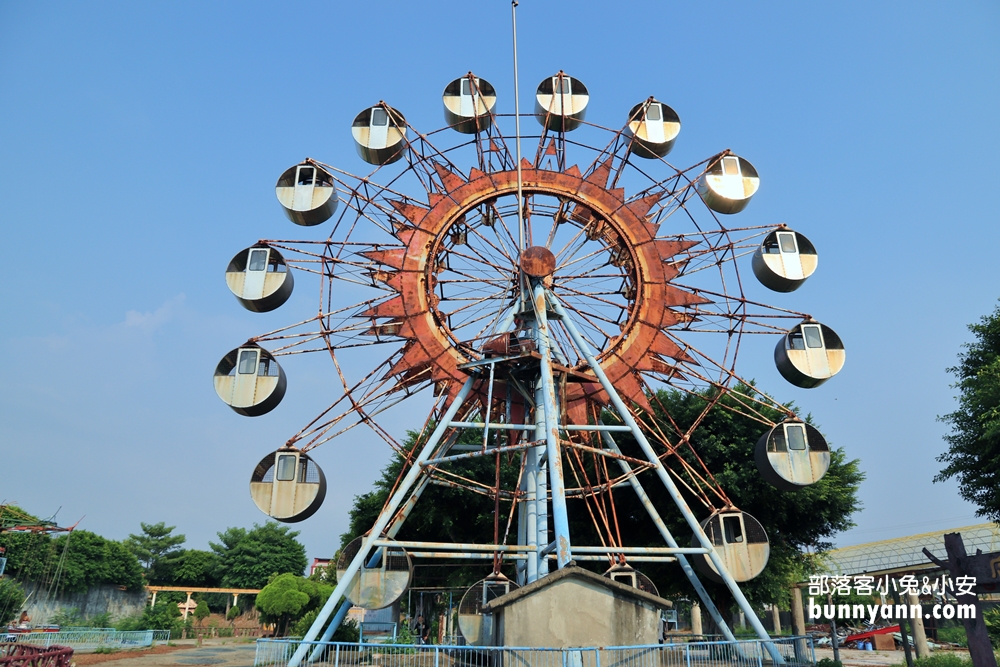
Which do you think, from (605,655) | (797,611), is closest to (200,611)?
(797,611)

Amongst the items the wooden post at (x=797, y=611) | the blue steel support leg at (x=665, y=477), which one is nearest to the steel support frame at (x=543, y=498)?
the blue steel support leg at (x=665, y=477)

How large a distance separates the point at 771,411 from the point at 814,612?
15111 mm

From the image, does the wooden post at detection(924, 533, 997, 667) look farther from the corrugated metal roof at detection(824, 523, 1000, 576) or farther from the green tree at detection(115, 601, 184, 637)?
the green tree at detection(115, 601, 184, 637)

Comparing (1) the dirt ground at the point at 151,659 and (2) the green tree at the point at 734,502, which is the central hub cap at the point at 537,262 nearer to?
(2) the green tree at the point at 734,502

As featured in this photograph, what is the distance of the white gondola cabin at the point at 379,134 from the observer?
22297mm

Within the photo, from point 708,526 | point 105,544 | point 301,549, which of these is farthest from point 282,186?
point 301,549

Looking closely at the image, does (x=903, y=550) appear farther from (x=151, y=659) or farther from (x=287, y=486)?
(x=287, y=486)

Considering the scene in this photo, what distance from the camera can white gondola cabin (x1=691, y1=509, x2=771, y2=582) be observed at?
18.3 metres

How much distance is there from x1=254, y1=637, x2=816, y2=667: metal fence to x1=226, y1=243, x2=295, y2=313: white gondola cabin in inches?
359

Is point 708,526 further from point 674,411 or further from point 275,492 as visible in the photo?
point 674,411

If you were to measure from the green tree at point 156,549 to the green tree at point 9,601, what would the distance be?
34713 mm

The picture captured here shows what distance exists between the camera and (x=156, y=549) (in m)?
82.5

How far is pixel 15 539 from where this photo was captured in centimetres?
5431

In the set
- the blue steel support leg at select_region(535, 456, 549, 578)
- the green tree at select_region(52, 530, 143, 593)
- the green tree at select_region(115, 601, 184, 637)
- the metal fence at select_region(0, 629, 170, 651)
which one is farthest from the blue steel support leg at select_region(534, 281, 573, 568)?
the green tree at select_region(52, 530, 143, 593)
